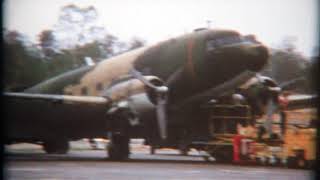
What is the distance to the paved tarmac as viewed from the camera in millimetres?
6008

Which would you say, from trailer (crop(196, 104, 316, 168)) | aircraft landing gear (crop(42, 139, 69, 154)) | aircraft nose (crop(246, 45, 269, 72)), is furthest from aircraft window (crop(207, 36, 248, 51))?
aircraft landing gear (crop(42, 139, 69, 154))

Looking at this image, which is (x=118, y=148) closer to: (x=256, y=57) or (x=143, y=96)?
(x=143, y=96)

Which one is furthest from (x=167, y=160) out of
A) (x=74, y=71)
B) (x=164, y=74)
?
(x=74, y=71)

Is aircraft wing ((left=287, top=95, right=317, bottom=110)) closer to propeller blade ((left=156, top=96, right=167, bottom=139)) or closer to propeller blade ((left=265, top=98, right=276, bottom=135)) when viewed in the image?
propeller blade ((left=265, top=98, right=276, bottom=135))

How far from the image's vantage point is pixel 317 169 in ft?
19.7

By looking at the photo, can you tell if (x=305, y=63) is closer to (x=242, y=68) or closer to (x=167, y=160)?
(x=242, y=68)

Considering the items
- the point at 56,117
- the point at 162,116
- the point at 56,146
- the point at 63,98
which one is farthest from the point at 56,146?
the point at 162,116

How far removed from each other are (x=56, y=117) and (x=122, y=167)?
0.77 metres

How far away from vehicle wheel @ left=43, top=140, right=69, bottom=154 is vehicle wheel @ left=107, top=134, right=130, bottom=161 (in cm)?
40

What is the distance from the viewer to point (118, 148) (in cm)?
613

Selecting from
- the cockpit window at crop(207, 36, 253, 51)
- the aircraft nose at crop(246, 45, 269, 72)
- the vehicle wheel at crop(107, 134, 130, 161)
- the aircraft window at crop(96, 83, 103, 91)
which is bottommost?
the vehicle wheel at crop(107, 134, 130, 161)

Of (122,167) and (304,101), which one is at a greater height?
(304,101)

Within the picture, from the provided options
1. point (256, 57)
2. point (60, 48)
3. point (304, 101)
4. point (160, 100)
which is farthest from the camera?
point (160, 100)

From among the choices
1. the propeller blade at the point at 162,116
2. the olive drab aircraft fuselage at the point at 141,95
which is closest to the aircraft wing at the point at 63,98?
the olive drab aircraft fuselage at the point at 141,95
